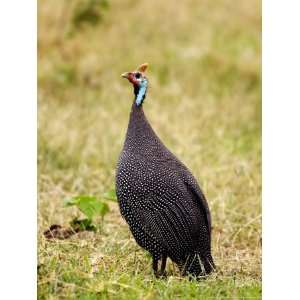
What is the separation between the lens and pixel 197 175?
6383 millimetres

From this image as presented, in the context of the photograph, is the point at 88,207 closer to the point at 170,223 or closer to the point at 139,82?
the point at 170,223

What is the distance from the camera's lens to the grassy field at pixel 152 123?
13.8ft

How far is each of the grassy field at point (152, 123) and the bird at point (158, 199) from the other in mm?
147

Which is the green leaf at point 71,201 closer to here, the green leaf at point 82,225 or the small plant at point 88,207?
the small plant at point 88,207

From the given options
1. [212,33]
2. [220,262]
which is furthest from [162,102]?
[220,262]

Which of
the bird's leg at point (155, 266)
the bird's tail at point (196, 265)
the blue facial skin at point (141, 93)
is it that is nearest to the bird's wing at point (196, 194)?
the bird's tail at point (196, 265)

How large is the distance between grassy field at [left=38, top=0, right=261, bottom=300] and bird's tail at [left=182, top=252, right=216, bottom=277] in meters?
0.06

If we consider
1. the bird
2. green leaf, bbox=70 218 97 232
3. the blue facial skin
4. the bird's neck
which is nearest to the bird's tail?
the bird

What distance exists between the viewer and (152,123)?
7883 millimetres

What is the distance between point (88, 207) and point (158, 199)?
98cm

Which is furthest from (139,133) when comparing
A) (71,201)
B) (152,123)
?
(152,123)

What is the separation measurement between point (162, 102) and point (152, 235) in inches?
177

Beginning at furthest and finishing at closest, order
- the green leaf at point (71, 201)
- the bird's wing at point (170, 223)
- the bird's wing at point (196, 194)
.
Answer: the green leaf at point (71, 201)
the bird's wing at point (196, 194)
the bird's wing at point (170, 223)
